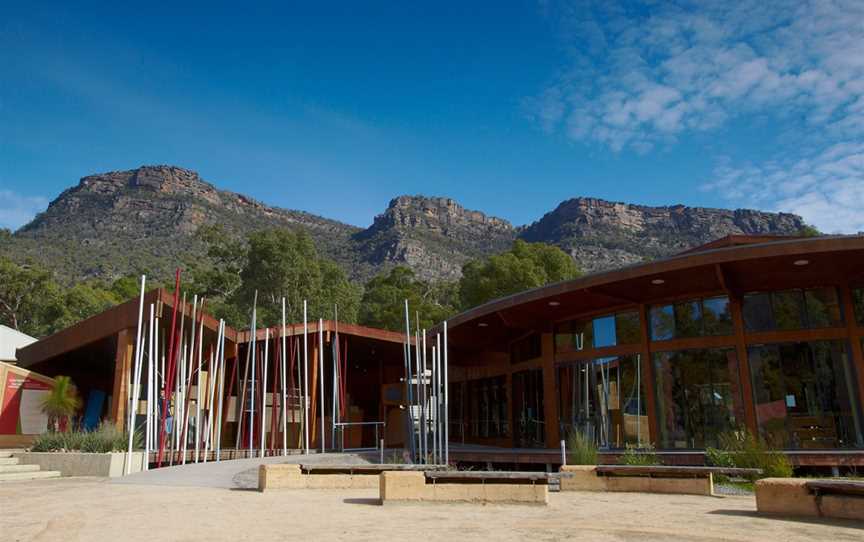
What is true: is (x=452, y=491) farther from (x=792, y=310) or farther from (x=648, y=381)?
(x=792, y=310)

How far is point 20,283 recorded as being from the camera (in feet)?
145

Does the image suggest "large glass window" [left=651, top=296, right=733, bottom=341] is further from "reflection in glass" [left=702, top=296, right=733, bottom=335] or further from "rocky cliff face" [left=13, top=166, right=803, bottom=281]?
"rocky cliff face" [left=13, top=166, right=803, bottom=281]

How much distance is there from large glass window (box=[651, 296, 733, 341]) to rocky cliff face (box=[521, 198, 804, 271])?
6298cm

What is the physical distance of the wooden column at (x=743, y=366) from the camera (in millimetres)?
14203

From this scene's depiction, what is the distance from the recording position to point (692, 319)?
15266mm

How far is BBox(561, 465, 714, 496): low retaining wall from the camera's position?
973 cm

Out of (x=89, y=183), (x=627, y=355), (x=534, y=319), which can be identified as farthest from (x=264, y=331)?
(x=89, y=183)

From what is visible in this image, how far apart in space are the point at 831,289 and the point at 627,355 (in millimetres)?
4486

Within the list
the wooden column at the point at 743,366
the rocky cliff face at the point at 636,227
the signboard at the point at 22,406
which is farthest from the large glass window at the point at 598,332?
the rocky cliff face at the point at 636,227

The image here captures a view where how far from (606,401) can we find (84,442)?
1132cm

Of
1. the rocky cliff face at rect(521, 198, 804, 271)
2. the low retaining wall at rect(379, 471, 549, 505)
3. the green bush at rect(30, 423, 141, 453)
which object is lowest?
the low retaining wall at rect(379, 471, 549, 505)

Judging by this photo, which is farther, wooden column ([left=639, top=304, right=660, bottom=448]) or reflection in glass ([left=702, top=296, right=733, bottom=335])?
wooden column ([left=639, top=304, right=660, bottom=448])

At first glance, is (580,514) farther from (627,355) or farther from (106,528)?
(627,355)

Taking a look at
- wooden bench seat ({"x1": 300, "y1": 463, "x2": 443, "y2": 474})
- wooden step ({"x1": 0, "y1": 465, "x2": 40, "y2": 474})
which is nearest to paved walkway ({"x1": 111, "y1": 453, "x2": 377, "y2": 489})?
wooden bench seat ({"x1": 300, "y1": 463, "x2": 443, "y2": 474})
